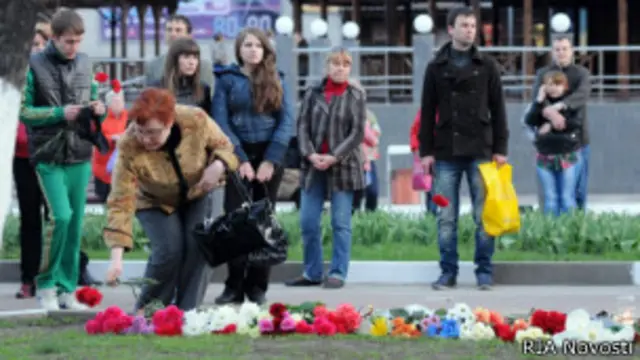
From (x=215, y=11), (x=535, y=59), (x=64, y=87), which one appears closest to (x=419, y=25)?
(x=535, y=59)

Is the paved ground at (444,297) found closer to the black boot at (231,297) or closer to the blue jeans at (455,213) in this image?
the blue jeans at (455,213)

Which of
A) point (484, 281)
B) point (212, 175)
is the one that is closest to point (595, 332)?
point (212, 175)

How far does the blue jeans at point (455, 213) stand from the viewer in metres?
14.0

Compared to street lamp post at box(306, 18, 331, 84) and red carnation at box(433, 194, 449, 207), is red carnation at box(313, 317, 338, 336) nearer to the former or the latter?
red carnation at box(433, 194, 449, 207)

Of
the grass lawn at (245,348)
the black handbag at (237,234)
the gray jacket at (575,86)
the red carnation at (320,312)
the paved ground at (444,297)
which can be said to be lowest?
the paved ground at (444,297)

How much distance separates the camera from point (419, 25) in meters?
30.2

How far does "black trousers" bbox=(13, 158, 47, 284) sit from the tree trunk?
5294 mm

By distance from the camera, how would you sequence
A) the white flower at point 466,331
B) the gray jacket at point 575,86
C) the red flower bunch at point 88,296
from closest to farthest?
the white flower at point 466,331 → the red flower bunch at point 88,296 → the gray jacket at point 575,86

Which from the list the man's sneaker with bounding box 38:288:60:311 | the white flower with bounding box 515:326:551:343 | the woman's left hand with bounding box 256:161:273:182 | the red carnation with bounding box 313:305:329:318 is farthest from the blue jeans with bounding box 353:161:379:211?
the white flower with bounding box 515:326:551:343

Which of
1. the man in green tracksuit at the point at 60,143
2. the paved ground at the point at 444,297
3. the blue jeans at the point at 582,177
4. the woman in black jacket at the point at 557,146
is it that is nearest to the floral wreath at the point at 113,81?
the man in green tracksuit at the point at 60,143

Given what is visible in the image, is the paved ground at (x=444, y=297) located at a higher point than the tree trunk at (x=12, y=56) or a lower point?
lower

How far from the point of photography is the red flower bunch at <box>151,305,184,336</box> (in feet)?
33.2

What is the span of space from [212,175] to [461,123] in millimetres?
3680

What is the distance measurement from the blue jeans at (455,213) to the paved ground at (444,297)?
223 millimetres
